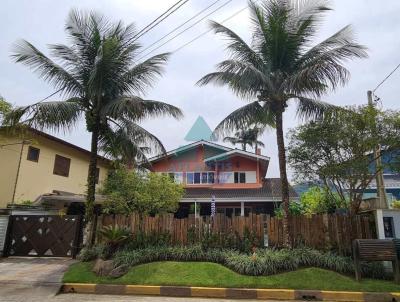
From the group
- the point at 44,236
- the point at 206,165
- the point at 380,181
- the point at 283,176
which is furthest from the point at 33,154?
the point at 380,181

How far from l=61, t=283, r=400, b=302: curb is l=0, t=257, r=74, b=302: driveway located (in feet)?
1.95

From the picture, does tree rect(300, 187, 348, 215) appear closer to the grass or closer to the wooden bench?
the wooden bench

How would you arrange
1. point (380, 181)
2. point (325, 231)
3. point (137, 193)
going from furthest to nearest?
point (137, 193) → point (380, 181) → point (325, 231)

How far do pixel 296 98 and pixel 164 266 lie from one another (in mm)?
6949

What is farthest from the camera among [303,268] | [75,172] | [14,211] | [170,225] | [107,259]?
[75,172]

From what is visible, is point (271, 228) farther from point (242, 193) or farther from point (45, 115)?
point (242, 193)

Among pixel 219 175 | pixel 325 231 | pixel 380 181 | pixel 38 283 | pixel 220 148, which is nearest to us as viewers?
pixel 38 283

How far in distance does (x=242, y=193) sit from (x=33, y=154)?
13.5 metres

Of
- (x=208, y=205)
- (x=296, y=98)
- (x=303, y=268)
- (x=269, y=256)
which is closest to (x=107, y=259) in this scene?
(x=269, y=256)

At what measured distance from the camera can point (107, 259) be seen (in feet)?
34.3

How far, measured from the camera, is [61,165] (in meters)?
21.9

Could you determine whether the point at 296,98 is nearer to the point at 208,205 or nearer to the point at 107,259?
the point at 107,259

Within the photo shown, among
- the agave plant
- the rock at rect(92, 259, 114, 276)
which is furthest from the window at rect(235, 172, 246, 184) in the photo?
the rock at rect(92, 259, 114, 276)

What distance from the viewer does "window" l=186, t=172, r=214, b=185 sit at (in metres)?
27.0
